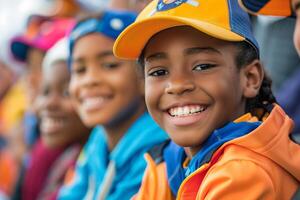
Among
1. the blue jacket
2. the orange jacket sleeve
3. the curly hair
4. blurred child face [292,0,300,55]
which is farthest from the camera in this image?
the blue jacket

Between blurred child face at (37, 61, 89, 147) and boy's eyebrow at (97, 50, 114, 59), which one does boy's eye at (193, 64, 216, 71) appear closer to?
boy's eyebrow at (97, 50, 114, 59)

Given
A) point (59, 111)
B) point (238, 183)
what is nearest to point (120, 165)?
point (59, 111)

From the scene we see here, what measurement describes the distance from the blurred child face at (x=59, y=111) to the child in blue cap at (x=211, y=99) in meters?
1.17

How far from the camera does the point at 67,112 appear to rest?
289cm

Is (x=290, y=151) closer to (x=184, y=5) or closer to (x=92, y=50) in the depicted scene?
(x=184, y=5)

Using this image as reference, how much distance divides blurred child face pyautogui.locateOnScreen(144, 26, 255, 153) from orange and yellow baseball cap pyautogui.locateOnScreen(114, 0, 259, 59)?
4cm

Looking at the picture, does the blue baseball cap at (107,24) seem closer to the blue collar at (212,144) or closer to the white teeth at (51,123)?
the white teeth at (51,123)

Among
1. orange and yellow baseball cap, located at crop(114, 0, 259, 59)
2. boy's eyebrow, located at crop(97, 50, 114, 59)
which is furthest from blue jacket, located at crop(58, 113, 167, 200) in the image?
orange and yellow baseball cap, located at crop(114, 0, 259, 59)

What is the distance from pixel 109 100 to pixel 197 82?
0.80m

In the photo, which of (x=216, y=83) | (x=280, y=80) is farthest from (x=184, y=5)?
(x=280, y=80)

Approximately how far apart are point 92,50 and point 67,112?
25.4 inches

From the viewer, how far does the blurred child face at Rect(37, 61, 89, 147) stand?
9.40ft

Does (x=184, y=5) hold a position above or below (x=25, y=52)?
above

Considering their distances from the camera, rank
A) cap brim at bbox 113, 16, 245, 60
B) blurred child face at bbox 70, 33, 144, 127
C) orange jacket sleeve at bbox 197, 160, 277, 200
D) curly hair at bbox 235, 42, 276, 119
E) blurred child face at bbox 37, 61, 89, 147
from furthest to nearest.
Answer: blurred child face at bbox 37, 61, 89, 147 < blurred child face at bbox 70, 33, 144, 127 < curly hair at bbox 235, 42, 276, 119 < cap brim at bbox 113, 16, 245, 60 < orange jacket sleeve at bbox 197, 160, 277, 200
